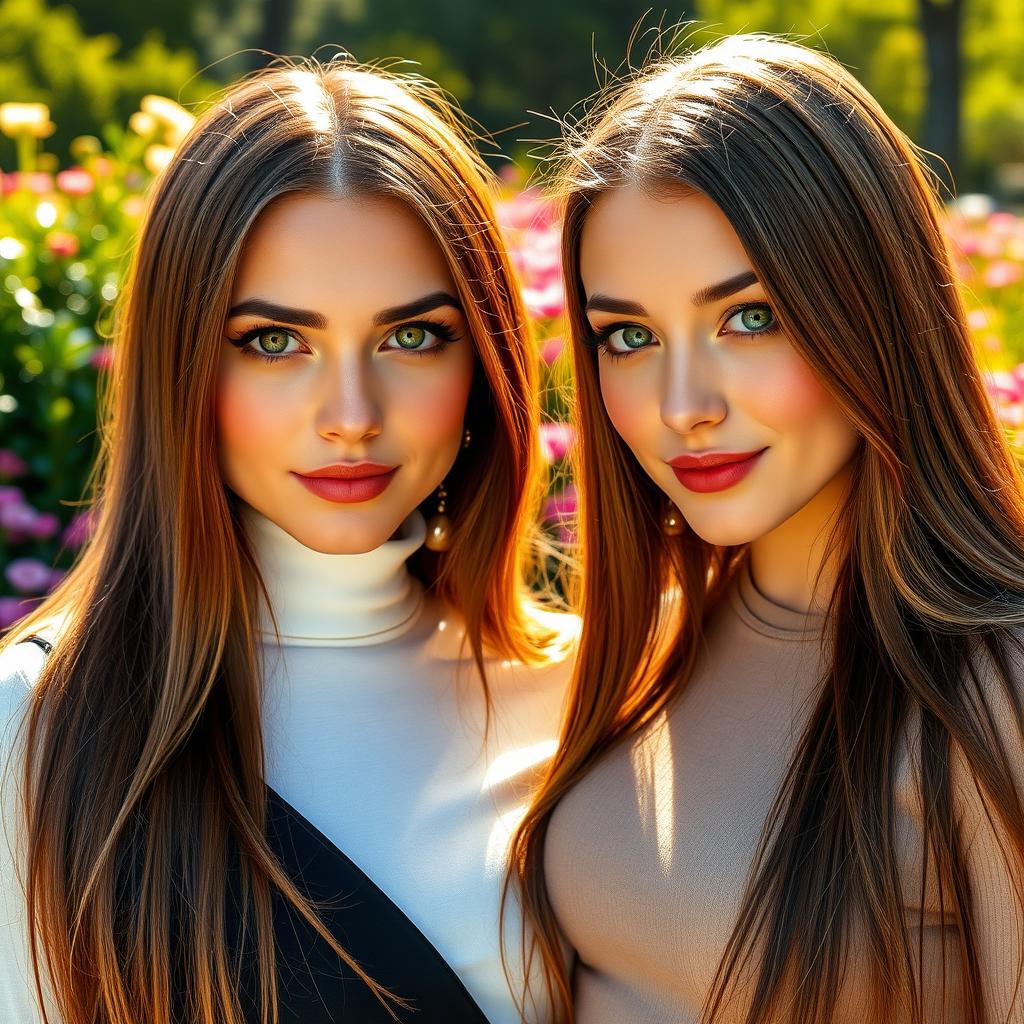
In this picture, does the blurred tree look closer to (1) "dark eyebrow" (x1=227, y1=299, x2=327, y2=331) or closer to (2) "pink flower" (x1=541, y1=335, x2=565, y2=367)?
(2) "pink flower" (x1=541, y1=335, x2=565, y2=367)

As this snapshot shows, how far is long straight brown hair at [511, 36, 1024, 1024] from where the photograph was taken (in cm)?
195

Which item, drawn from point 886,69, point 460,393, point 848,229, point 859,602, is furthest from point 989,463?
point 886,69

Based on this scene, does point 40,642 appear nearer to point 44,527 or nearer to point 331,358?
point 331,358

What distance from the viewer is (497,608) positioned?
2.78m

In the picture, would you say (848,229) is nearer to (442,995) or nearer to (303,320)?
(303,320)

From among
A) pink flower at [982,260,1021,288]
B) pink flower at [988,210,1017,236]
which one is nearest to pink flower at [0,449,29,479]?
pink flower at [982,260,1021,288]

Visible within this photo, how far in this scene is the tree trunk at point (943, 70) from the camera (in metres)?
11.7

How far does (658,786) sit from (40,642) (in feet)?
3.48

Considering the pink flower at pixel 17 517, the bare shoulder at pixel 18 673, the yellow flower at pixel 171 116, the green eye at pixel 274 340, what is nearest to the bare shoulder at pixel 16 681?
the bare shoulder at pixel 18 673

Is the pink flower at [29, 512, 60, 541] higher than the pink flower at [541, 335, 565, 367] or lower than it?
lower

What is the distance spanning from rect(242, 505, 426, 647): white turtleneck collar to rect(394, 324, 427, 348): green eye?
1.34 feet

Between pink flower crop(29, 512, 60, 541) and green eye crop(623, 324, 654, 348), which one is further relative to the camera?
pink flower crop(29, 512, 60, 541)

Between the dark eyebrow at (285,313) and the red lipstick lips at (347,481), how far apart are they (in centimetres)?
24

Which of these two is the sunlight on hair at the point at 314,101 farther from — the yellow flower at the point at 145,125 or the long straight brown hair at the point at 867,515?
the yellow flower at the point at 145,125
